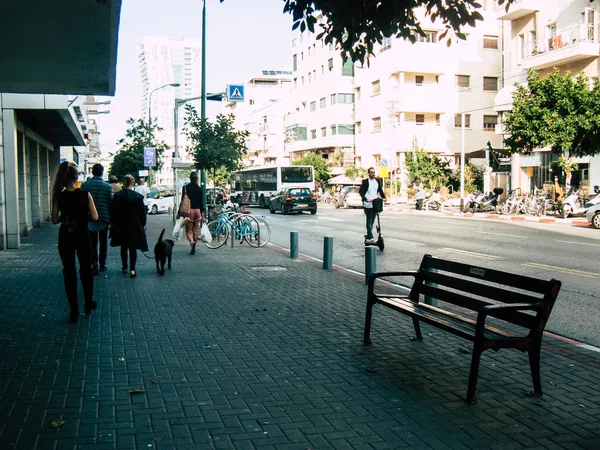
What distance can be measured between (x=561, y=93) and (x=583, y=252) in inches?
657

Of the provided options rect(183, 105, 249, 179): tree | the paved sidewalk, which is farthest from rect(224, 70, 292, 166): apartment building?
the paved sidewalk

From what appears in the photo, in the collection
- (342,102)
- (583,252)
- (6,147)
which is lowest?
(583,252)

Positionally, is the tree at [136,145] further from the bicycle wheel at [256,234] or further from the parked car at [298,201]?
the bicycle wheel at [256,234]

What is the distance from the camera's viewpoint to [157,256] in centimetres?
1152

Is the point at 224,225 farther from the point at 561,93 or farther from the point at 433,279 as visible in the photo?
the point at 561,93

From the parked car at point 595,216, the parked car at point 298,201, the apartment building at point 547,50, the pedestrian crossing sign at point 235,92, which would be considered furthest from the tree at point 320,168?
the parked car at point 595,216

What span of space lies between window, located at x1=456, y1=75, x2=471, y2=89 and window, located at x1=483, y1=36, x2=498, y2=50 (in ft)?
11.9

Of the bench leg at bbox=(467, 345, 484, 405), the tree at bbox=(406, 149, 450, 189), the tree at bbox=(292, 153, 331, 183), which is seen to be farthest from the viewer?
the tree at bbox=(292, 153, 331, 183)

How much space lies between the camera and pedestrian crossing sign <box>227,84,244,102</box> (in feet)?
76.5

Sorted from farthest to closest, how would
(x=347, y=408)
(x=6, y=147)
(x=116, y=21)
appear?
1. (x=6, y=147)
2. (x=116, y=21)
3. (x=347, y=408)

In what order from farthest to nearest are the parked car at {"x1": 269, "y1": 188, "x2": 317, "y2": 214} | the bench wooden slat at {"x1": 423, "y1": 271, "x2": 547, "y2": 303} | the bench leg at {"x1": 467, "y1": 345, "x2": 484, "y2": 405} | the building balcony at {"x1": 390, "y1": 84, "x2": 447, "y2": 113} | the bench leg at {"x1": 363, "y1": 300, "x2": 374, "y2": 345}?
the building balcony at {"x1": 390, "y1": 84, "x2": 447, "y2": 113} → the parked car at {"x1": 269, "y1": 188, "x2": 317, "y2": 214} → the bench leg at {"x1": 363, "y1": 300, "x2": 374, "y2": 345} → the bench wooden slat at {"x1": 423, "y1": 271, "x2": 547, "y2": 303} → the bench leg at {"x1": 467, "y1": 345, "x2": 484, "y2": 405}

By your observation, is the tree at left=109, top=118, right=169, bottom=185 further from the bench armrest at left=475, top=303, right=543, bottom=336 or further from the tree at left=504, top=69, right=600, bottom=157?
the bench armrest at left=475, top=303, right=543, bottom=336

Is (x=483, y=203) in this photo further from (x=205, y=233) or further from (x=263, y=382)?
(x=263, y=382)

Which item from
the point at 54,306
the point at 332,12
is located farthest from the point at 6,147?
the point at 332,12
